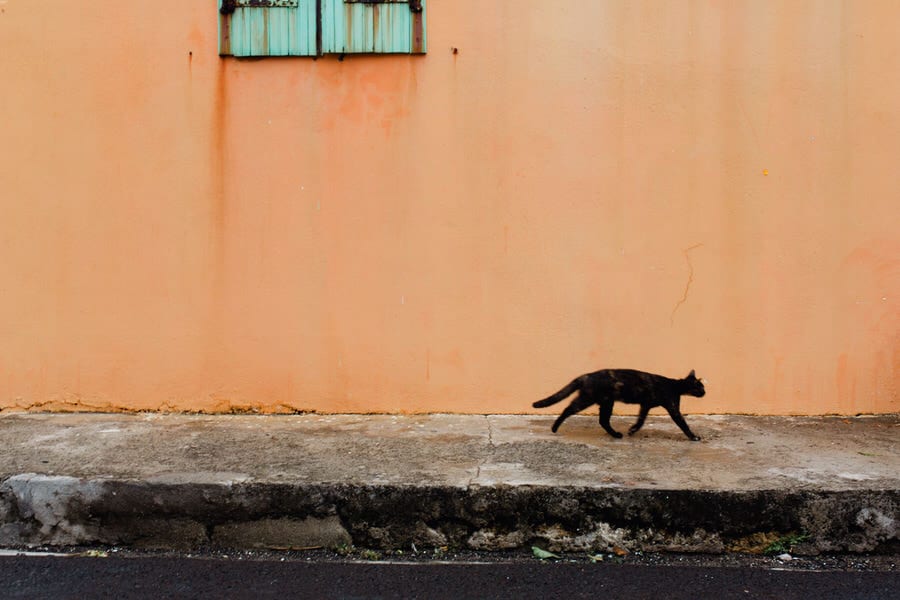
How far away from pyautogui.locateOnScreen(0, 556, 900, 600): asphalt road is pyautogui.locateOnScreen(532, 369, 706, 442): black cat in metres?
1.16

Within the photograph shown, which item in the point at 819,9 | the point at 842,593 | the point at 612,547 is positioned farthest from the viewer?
the point at 819,9

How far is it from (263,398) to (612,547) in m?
2.47

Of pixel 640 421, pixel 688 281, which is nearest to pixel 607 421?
pixel 640 421

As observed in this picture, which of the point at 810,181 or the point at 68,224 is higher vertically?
the point at 810,181

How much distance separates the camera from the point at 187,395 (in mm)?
5020

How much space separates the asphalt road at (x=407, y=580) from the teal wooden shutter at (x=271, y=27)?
9.90 ft

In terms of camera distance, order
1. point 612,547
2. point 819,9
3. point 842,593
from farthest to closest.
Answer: point 819,9, point 612,547, point 842,593

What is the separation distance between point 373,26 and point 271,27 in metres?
0.62

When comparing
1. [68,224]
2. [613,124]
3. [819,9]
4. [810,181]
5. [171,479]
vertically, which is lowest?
[171,479]

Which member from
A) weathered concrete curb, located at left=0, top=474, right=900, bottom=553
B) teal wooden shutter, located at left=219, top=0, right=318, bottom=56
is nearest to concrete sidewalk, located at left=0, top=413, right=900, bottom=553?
weathered concrete curb, located at left=0, top=474, right=900, bottom=553

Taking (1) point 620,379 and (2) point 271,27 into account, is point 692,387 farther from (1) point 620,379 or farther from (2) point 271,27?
(2) point 271,27

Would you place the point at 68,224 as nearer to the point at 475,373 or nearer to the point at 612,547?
the point at 475,373

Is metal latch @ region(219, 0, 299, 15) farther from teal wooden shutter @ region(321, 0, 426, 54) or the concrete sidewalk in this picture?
the concrete sidewalk

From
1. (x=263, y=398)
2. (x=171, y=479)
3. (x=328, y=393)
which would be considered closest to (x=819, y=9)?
(x=328, y=393)
